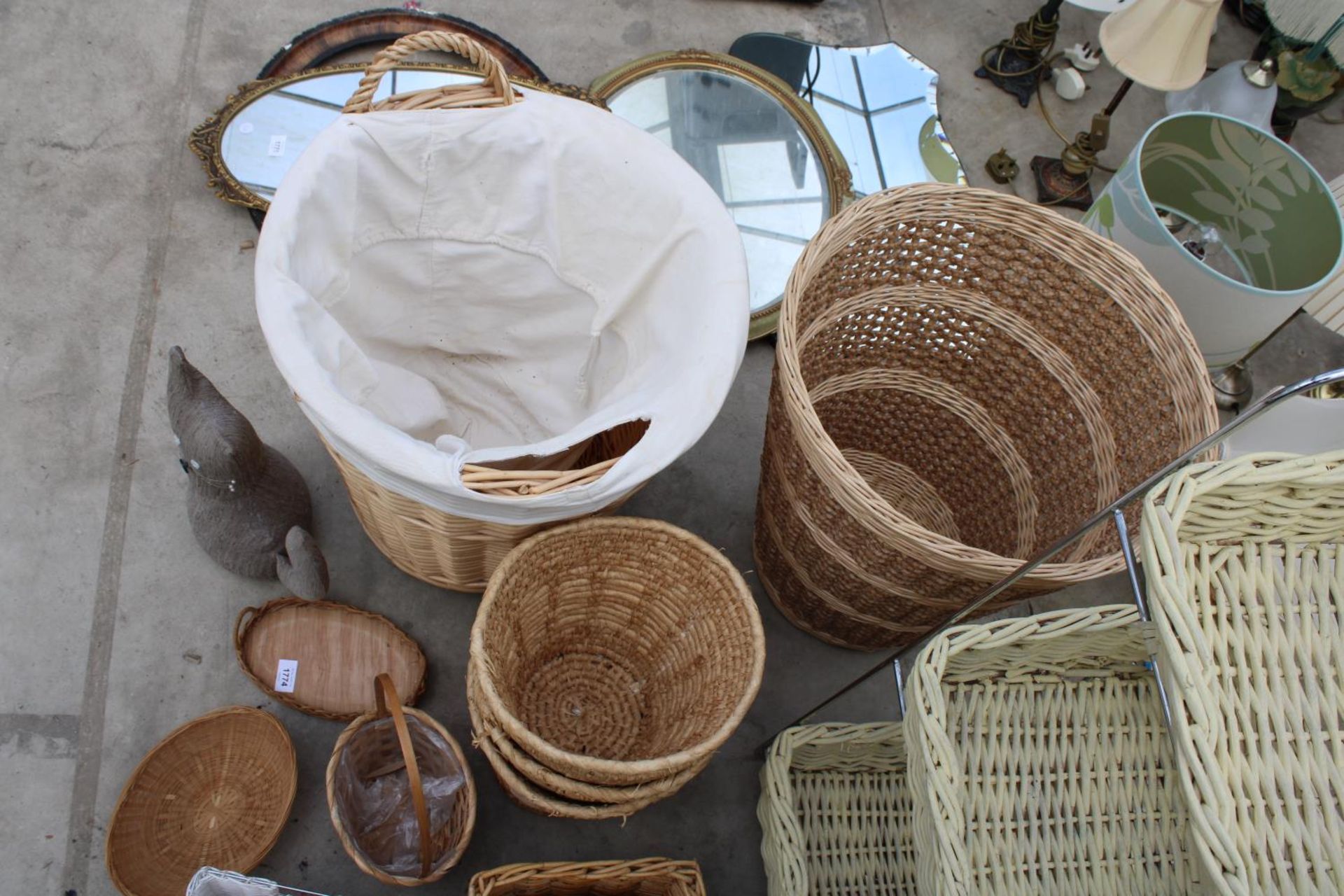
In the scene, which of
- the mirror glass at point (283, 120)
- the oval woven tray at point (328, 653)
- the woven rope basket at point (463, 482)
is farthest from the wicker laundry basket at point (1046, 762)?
the mirror glass at point (283, 120)

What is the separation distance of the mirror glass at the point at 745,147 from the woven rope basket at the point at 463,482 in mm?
606

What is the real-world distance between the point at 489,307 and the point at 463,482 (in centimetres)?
60

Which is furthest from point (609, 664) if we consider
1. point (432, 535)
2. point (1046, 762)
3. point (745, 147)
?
point (745, 147)

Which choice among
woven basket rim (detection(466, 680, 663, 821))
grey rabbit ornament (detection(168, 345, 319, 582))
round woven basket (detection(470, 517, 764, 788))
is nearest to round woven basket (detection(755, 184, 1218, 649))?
round woven basket (detection(470, 517, 764, 788))

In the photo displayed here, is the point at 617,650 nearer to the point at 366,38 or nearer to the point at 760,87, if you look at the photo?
the point at 760,87

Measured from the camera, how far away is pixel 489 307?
54.3 inches

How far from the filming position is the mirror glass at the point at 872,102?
180 centimetres

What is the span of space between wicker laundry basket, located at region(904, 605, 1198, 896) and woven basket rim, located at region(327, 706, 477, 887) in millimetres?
554

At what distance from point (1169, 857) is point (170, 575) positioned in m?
1.38

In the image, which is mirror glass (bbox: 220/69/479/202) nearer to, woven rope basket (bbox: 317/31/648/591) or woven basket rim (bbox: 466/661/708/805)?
woven rope basket (bbox: 317/31/648/591)

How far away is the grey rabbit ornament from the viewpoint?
1087 millimetres

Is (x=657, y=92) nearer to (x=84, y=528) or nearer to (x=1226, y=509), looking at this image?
(x=84, y=528)

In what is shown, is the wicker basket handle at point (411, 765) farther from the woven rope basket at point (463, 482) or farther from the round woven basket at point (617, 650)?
the woven rope basket at point (463, 482)

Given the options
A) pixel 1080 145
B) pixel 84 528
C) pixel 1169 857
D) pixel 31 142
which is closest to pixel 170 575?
pixel 84 528
